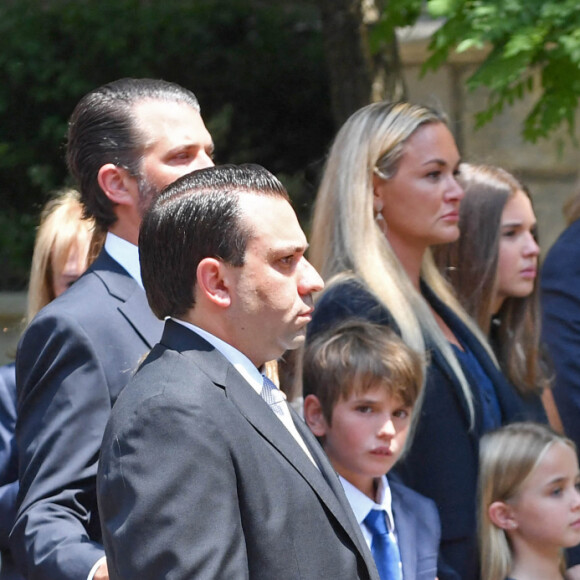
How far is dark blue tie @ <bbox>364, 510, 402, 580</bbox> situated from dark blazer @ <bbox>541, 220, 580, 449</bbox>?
91 centimetres

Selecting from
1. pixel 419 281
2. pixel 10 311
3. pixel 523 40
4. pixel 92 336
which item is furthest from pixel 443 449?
pixel 10 311

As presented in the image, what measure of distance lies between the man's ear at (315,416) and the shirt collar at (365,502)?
0.53ft

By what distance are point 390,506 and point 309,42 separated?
16.6ft

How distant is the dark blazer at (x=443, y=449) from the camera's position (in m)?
3.15

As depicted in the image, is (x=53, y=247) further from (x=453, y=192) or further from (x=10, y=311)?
(x=10, y=311)

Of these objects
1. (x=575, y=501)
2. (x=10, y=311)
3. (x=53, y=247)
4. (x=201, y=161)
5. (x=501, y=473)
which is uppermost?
(x=201, y=161)

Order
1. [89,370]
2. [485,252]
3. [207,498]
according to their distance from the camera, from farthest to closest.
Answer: [485,252], [89,370], [207,498]

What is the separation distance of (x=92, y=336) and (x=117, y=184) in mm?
434

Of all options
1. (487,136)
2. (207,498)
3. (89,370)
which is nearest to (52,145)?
(487,136)

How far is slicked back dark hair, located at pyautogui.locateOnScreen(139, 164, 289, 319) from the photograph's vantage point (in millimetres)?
2023

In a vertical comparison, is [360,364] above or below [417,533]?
above

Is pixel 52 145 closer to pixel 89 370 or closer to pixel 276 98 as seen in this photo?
pixel 276 98

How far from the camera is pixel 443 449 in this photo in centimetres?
315

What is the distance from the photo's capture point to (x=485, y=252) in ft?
12.5
